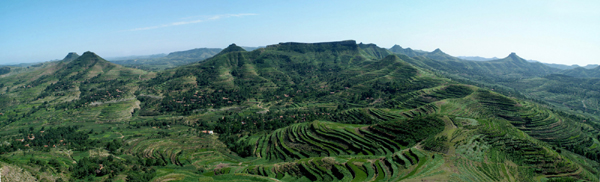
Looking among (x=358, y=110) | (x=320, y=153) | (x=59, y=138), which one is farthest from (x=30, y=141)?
(x=358, y=110)

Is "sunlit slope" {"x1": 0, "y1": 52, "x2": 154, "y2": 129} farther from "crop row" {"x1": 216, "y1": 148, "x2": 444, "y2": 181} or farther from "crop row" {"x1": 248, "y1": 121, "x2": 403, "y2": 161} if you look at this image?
"crop row" {"x1": 216, "y1": 148, "x2": 444, "y2": 181}

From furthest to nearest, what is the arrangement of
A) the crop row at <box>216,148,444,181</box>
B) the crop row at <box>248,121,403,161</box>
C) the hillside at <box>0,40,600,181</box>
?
1. the crop row at <box>248,121,403,161</box>
2. the hillside at <box>0,40,600,181</box>
3. the crop row at <box>216,148,444,181</box>

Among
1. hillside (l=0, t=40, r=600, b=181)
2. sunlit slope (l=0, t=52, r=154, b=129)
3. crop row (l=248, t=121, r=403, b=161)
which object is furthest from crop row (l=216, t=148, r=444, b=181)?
sunlit slope (l=0, t=52, r=154, b=129)

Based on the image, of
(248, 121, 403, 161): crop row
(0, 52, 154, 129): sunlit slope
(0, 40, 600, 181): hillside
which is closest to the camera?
(0, 40, 600, 181): hillside

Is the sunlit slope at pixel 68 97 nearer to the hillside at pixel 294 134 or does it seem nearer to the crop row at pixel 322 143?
the hillside at pixel 294 134

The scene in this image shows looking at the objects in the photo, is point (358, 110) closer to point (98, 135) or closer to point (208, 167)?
point (208, 167)

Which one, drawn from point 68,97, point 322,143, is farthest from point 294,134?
point 68,97

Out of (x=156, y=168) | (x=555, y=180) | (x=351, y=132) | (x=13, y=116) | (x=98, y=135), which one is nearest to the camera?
(x=555, y=180)

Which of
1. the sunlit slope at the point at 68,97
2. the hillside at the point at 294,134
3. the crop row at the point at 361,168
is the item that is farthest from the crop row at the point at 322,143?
the sunlit slope at the point at 68,97
